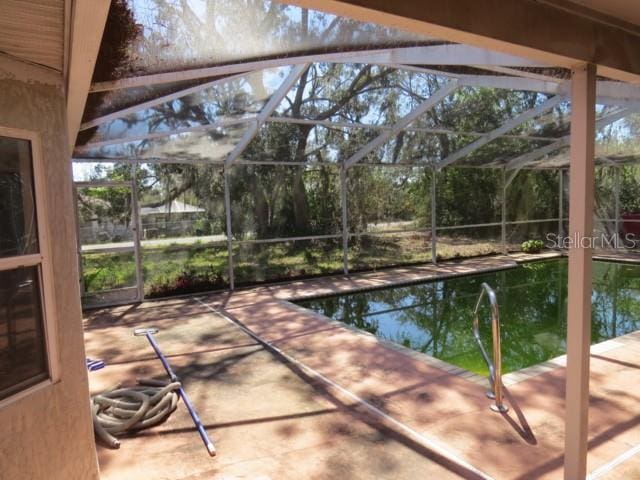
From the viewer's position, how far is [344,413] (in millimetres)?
3055

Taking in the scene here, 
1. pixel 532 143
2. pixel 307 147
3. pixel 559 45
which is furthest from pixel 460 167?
pixel 559 45

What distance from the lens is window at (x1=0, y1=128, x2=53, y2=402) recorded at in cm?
156

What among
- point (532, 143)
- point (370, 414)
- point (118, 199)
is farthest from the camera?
point (532, 143)

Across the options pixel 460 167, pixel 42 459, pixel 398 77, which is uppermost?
pixel 398 77

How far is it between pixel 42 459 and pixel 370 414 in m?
2.02

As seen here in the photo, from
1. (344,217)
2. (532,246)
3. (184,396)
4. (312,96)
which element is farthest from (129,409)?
(532,246)

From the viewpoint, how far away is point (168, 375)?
389cm

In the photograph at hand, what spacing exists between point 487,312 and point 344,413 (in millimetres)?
4408

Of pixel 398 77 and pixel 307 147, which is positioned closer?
pixel 398 77

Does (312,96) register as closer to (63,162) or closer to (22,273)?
(63,162)

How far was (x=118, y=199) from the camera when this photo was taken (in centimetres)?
704

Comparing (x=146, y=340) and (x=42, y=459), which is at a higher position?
(x=42, y=459)

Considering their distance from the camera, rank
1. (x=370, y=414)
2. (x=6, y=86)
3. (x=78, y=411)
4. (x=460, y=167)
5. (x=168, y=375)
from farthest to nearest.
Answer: (x=460, y=167)
(x=168, y=375)
(x=370, y=414)
(x=78, y=411)
(x=6, y=86)

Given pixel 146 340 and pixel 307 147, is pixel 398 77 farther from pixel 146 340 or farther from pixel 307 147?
pixel 146 340
